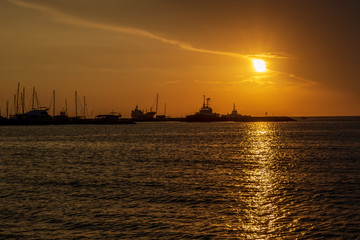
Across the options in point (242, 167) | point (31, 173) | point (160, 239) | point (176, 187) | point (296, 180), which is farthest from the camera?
point (242, 167)

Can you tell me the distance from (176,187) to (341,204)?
13506 mm

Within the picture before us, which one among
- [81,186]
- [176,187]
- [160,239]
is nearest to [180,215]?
[160,239]

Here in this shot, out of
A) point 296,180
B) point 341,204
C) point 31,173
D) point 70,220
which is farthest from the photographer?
point 31,173

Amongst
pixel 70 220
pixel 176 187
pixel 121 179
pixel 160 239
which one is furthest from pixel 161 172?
pixel 160 239

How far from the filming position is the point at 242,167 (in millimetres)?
48812

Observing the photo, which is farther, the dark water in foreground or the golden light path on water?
the golden light path on water

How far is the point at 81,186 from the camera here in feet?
112

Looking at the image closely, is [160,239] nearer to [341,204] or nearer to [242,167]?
[341,204]

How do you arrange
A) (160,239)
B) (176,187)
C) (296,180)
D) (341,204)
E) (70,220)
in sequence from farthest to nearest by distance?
(296,180)
(176,187)
(341,204)
(70,220)
(160,239)

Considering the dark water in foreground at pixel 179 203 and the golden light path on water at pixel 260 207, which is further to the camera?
the golden light path on water at pixel 260 207

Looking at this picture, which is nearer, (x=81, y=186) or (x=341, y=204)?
(x=341, y=204)

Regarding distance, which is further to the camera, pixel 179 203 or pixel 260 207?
pixel 179 203

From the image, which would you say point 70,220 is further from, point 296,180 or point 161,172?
point 296,180

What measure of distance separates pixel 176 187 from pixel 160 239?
14096 millimetres
